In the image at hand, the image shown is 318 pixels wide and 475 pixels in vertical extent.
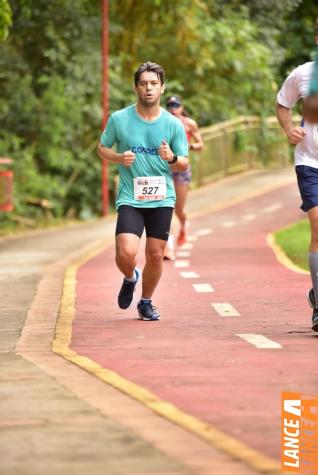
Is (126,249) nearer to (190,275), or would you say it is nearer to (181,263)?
(190,275)

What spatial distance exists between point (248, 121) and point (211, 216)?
11.4m

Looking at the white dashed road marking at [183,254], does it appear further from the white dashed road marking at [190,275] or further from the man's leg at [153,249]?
the man's leg at [153,249]

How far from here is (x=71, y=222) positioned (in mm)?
31125

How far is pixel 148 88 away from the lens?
461 inches

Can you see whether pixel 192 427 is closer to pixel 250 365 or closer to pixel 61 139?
pixel 250 365

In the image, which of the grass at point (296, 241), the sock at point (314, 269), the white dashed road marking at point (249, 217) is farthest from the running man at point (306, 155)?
the white dashed road marking at point (249, 217)

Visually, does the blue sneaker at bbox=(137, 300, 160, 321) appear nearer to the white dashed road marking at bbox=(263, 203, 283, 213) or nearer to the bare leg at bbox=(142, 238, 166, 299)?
the bare leg at bbox=(142, 238, 166, 299)

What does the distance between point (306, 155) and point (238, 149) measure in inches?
1244

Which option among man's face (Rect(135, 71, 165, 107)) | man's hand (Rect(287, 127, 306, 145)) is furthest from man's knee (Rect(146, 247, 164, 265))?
man's hand (Rect(287, 127, 306, 145))

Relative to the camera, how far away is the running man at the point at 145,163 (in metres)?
11.7

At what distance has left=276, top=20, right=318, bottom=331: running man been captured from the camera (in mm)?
10797

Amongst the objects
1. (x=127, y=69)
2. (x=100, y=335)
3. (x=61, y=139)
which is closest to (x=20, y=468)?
(x=100, y=335)

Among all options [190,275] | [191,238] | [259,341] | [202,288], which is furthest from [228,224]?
[259,341]

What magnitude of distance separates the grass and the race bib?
236 inches
